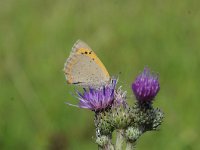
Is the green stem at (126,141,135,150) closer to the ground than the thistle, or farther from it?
closer to the ground

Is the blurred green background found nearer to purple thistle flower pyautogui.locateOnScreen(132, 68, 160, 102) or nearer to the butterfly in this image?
the butterfly

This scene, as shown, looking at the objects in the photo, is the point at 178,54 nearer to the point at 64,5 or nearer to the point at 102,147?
the point at 64,5

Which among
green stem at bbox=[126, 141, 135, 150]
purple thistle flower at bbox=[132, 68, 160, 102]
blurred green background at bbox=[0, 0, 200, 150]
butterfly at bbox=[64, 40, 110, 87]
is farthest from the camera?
blurred green background at bbox=[0, 0, 200, 150]

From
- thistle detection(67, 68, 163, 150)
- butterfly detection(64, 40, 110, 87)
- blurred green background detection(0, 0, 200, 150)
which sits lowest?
thistle detection(67, 68, 163, 150)

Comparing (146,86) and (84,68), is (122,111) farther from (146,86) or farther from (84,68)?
(84,68)

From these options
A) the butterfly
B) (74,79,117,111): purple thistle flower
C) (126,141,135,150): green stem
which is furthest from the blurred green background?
(126,141,135,150): green stem

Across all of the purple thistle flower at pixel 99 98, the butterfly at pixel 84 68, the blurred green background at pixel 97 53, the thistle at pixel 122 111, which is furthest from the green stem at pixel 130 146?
the blurred green background at pixel 97 53
